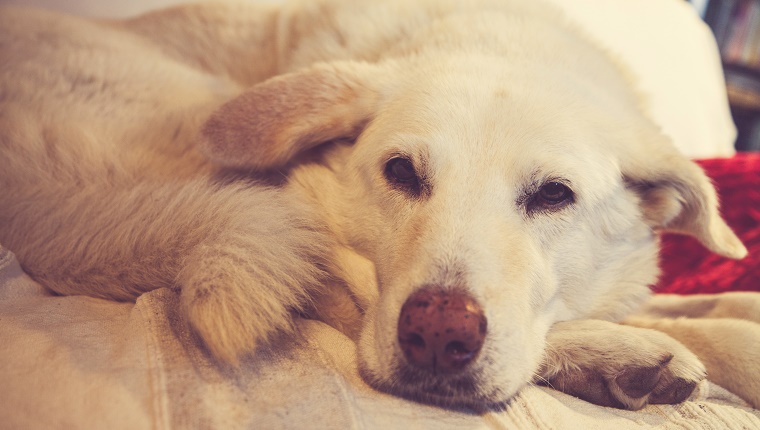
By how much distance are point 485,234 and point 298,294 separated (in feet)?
1.52

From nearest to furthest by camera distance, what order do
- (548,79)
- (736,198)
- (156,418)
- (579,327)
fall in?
(156,418), (579,327), (548,79), (736,198)

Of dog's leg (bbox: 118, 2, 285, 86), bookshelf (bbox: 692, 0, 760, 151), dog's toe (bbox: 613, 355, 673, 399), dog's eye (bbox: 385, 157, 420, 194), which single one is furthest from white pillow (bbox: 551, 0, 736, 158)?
bookshelf (bbox: 692, 0, 760, 151)

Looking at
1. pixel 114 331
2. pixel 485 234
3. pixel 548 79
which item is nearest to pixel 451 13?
pixel 548 79

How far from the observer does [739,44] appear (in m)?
5.77

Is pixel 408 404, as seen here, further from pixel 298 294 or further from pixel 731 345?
pixel 731 345

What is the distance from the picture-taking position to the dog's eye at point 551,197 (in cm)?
138

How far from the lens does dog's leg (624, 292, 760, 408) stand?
1.39 metres

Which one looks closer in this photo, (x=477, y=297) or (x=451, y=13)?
(x=477, y=297)

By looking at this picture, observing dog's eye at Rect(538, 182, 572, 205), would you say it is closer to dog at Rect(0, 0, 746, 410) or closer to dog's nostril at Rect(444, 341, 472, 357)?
dog at Rect(0, 0, 746, 410)

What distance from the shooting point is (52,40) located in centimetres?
199

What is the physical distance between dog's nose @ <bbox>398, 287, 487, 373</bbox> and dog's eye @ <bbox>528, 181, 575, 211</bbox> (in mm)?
424

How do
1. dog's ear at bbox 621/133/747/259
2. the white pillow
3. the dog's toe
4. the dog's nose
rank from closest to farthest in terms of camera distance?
the dog's nose → the dog's toe → dog's ear at bbox 621/133/747/259 → the white pillow

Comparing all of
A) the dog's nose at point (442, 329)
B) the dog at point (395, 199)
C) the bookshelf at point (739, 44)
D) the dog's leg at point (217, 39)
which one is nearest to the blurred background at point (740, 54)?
the bookshelf at point (739, 44)

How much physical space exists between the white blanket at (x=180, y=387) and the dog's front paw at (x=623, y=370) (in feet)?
0.13
